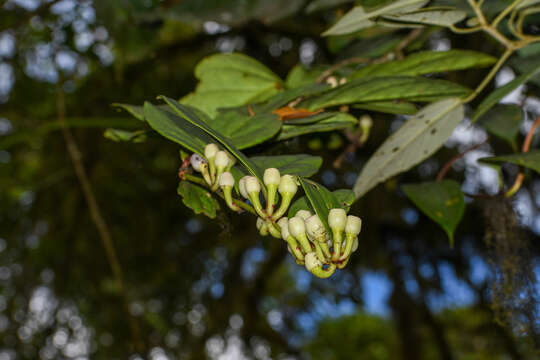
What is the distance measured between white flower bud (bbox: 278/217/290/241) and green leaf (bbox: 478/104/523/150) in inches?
15.8

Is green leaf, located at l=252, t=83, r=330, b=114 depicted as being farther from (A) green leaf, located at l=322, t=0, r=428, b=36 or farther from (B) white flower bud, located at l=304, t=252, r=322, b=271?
(B) white flower bud, located at l=304, t=252, r=322, b=271

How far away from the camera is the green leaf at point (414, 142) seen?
54 centimetres

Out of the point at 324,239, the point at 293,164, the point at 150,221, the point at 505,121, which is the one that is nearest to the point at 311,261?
the point at 324,239

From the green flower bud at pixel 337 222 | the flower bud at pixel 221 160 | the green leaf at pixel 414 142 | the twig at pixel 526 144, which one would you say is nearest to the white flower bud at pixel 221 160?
the flower bud at pixel 221 160

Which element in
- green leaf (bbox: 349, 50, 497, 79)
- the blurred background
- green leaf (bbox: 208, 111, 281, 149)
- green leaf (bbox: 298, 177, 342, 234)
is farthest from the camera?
the blurred background

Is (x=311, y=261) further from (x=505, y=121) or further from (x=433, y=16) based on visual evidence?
(x=505, y=121)

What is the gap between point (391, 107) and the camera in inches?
21.6

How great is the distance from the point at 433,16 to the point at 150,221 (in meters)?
1.78

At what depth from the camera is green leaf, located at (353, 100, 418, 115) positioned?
54cm

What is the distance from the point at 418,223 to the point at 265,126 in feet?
6.21

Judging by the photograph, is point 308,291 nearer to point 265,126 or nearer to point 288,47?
point 288,47

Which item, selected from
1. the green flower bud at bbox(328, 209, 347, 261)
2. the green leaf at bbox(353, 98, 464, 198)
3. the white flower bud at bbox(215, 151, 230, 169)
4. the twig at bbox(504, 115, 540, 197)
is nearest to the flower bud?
the white flower bud at bbox(215, 151, 230, 169)

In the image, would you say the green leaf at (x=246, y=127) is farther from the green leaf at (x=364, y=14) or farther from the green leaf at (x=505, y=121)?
the green leaf at (x=505, y=121)

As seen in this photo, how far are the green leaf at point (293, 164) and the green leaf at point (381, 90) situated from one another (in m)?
0.09
